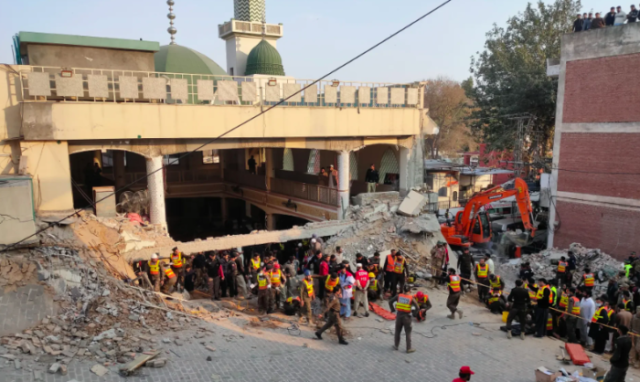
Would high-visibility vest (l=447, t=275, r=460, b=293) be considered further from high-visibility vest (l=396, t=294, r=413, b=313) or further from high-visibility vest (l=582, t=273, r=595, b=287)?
high-visibility vest (l=582, t=273, r=595, b=287)

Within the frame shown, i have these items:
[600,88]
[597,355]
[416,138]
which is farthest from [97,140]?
[600,88]

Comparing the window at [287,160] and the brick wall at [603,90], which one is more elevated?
the brick wall at [603,90]

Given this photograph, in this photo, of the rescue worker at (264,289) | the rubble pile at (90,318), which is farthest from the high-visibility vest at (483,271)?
the rubble pile at (90,318)

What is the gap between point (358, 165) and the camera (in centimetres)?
2480

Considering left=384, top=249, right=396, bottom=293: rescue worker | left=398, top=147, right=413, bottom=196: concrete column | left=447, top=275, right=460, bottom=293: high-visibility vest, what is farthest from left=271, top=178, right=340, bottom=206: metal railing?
left=447, top=275, right=460, bottom=293: high-visibility vest

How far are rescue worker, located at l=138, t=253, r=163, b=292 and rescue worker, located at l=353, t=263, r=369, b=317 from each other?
5.09 meters

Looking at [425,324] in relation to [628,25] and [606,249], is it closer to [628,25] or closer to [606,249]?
[606,249]

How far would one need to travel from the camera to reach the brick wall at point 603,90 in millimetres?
17031

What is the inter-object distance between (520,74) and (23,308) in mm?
27892

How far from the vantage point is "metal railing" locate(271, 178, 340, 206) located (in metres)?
19.2

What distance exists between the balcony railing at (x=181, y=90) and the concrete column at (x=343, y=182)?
2.14 m

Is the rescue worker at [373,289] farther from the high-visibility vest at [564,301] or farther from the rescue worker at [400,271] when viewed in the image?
the high-visibility vest at [564,301]

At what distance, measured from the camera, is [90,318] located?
29.6 ft

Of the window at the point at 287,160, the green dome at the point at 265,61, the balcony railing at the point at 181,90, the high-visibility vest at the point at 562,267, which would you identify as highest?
the green dome at the point at 265,61
